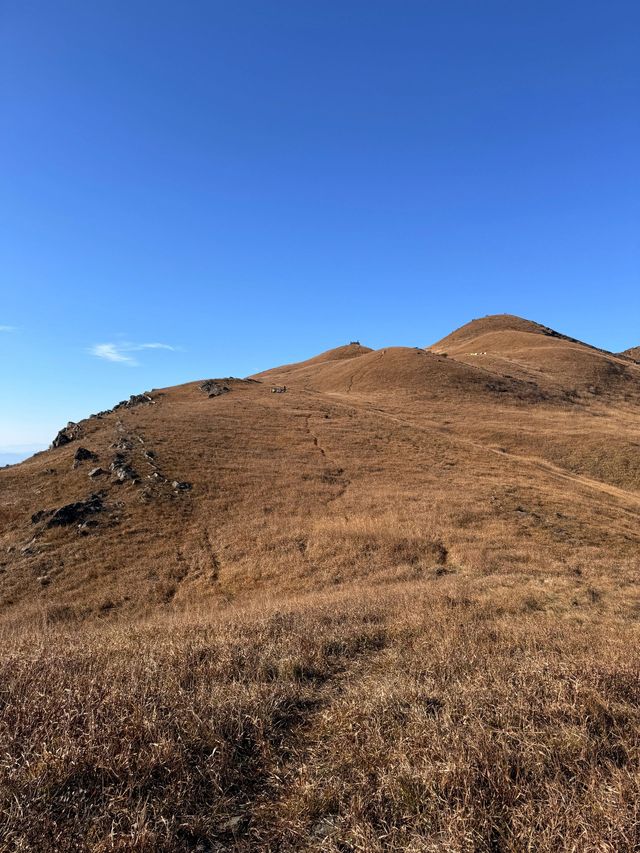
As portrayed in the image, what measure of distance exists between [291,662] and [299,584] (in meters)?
13.7

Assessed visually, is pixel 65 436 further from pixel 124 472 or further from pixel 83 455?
pixel 124 472

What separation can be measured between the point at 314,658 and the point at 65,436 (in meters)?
50.3

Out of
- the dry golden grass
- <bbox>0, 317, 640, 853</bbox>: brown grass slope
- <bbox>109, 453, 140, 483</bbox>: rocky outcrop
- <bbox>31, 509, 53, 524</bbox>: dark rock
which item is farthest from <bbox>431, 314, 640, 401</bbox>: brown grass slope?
the dry golden grass

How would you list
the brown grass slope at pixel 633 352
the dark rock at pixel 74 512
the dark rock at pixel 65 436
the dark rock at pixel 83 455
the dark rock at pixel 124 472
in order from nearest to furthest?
the dark rock at pixel 74 512 < the dark rock at pixel 124 472 < the dark rock at pixel 83 455 < the dark rock at pixel 65 436 < the brown grass slope at pixel 633 352

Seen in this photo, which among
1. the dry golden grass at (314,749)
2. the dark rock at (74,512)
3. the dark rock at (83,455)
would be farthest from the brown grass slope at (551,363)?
the dry golden grass at (314,749)

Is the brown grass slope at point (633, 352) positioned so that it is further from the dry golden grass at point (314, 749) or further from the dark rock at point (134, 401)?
the dry golden grass at point (314, 749)

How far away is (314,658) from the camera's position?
773 cm

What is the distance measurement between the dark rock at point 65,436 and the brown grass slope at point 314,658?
12.1 meters

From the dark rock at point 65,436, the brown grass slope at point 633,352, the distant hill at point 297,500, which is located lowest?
the distant hill at point 297,500

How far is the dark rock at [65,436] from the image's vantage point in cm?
4922

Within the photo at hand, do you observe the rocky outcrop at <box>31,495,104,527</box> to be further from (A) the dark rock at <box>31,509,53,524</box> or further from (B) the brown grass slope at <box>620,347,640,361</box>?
(B) the brown grass slope at <box>620,347,640,361</box>

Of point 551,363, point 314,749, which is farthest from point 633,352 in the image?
point 314,749

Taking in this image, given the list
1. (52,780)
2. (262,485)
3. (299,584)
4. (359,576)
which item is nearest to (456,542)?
(359,576)

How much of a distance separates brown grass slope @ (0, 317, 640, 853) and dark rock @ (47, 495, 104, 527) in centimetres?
13
